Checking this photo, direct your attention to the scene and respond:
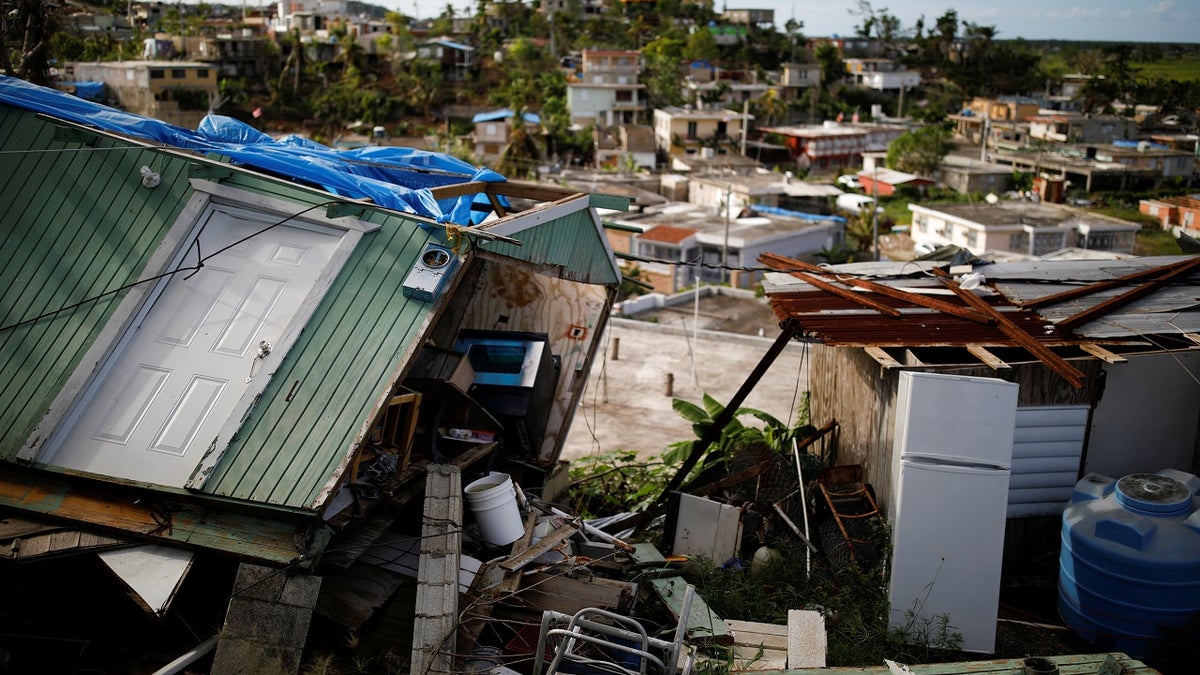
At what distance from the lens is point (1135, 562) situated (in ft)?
22.6

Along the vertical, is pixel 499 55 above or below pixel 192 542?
above

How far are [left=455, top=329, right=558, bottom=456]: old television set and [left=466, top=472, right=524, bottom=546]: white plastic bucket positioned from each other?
5.26ft

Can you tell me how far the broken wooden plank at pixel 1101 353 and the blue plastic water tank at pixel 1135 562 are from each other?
0.99 meters

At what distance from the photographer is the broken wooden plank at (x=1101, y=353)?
7.77m

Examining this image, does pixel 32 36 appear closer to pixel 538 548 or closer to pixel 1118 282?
pixel 538 548

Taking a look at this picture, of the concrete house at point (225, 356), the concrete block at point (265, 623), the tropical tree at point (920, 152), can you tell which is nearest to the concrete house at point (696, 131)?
the tropical tree at point (920, 152)

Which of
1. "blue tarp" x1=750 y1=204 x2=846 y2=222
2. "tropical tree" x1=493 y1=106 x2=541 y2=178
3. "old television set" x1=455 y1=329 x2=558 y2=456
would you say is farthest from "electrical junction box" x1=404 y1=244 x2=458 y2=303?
"tropical tree" x1=493 y1=106 x2=541 y2=178

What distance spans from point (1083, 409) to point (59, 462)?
8.12 metres

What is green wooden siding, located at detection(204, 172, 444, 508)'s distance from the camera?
6.17 metres

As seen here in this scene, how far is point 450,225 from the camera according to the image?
6.97 meters

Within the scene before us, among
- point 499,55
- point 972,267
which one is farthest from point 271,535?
point 499,55

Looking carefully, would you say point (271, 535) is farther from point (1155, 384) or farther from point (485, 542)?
point (1155, 384)

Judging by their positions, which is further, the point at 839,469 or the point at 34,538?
the point at 839,469

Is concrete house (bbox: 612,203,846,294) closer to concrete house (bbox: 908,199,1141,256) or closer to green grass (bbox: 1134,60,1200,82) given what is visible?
concrete house (bbox: 908,199,1141,256)
